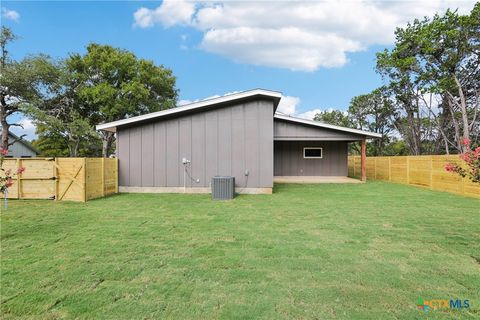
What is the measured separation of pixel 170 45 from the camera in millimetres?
15828

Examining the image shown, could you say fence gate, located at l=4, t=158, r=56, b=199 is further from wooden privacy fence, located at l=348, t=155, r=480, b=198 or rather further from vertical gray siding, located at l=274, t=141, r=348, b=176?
wooden privacy fence, located at l=348, t=155, r=480, b=198

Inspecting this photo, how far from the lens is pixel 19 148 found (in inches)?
1013

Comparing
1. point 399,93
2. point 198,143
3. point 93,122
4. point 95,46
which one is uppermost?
point 95,46

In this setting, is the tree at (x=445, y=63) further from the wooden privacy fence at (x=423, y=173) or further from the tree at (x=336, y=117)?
the tree at (x=336, y=117)

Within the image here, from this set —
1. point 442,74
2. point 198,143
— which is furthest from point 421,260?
point 442,74

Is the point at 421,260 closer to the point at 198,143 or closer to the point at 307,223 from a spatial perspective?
the point at 307,223

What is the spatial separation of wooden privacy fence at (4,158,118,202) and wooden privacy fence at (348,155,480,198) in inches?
507

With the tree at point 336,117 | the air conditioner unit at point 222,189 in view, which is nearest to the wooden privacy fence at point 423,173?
the air conditioner unit at point 222,189

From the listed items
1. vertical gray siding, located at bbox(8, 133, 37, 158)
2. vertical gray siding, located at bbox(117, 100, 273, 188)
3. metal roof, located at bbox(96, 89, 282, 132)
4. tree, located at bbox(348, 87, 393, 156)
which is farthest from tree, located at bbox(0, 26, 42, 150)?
tree, located at bbox(348, 87, 393, 156)

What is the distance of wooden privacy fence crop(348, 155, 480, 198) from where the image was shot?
9953mm

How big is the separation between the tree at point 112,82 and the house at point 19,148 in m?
Answer: 6.30

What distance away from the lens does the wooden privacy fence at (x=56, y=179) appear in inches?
340

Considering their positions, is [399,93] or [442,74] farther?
→ [399,93]

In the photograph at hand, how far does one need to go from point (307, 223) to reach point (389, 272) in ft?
7.98
